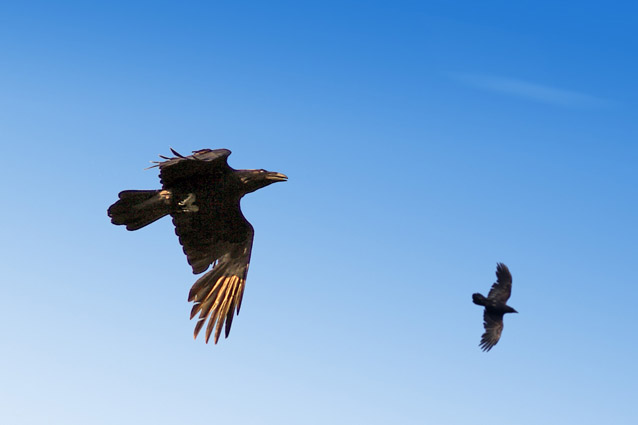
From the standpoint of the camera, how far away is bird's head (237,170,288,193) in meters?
10.7

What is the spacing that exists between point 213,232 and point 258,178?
1269mm

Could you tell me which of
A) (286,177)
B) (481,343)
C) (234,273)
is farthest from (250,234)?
(481,343)

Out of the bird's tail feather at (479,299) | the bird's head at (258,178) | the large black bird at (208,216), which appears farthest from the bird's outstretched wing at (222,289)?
the bird's tail feather at (479,299)

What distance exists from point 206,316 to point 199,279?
58 centimetres

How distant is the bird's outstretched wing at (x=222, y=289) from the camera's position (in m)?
11.1

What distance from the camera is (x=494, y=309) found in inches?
785

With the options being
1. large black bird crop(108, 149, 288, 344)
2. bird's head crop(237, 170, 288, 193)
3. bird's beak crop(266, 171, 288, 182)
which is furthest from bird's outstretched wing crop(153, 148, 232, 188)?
bird's beak crop(266, 171, 288, 182)

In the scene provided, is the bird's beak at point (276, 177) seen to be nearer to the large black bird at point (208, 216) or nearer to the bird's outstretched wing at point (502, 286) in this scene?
the large black bird at point (208, 216)

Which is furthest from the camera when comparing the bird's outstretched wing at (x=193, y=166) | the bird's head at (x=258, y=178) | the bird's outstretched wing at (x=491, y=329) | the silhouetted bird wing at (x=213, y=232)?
the bird's outstretched wing at (x=491, y=329)

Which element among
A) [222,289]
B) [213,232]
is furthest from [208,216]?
[222,289]

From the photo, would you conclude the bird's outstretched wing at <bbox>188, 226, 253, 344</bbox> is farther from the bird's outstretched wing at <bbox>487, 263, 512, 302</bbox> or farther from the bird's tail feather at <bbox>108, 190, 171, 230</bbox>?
the bird's outstretched wing at <bbox>487, 263, 512, 302</bbox>

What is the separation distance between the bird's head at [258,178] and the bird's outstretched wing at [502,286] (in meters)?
10.7

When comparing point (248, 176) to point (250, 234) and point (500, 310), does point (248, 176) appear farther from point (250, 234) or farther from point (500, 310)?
point (500, 310)

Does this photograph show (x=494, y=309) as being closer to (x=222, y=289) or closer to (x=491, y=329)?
(x=491, y=329)
